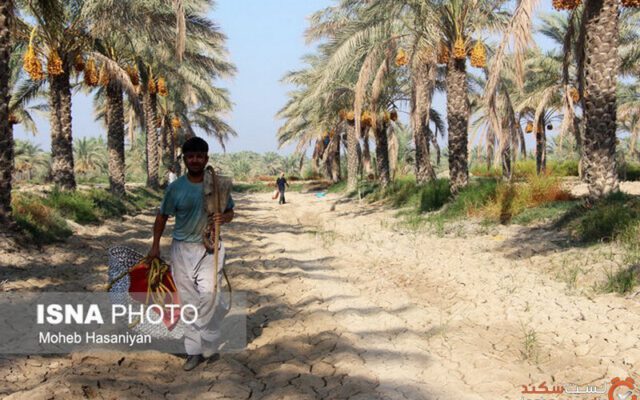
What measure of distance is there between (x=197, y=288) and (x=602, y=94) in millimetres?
7326

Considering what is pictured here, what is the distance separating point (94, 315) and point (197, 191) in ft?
7.20

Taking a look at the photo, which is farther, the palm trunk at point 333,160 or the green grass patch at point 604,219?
the palm trunk at point 333,160

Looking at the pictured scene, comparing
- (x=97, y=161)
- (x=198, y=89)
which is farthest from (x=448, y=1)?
(x=97, y=161)

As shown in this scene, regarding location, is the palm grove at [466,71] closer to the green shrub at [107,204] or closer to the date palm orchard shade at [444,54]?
the date palm orchard shade at [444,54]

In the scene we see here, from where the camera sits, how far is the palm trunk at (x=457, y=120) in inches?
463

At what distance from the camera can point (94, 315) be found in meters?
4.69

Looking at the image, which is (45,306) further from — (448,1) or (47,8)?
(448,1)

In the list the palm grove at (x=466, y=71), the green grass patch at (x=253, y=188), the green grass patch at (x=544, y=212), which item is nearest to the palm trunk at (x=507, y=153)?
the palm grove at (x=466, y=71)

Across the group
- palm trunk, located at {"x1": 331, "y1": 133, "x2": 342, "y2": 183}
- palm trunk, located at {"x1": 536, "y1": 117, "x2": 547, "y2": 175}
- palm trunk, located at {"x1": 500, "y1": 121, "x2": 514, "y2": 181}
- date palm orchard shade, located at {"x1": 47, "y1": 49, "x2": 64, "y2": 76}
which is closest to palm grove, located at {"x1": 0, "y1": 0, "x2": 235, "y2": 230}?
date palm orchard shade, located at {"x1": 47, "y1": 49, "x2": 64, "y2": 76}

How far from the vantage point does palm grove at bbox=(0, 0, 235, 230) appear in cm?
819

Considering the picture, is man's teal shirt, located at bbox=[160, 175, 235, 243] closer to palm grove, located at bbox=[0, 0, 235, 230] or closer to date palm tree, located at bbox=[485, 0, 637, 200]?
palm grove, located at bbox=[0, 0, 235, 230]

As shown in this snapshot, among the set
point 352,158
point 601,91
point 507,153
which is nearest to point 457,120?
point 601,91

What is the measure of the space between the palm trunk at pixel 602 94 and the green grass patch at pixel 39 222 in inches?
356

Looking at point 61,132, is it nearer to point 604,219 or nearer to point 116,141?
point 116,141
